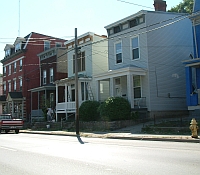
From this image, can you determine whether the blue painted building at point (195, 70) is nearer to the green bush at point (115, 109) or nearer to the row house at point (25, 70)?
the green bush at point (115, 109)

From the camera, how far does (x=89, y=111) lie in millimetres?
25828

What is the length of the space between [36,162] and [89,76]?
2153cm

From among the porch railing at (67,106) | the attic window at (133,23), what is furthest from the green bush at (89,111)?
the attic window at (133,23)

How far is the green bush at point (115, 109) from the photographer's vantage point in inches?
893

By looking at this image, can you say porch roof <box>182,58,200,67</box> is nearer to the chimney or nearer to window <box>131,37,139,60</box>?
window <box>131,37,139,60</box>

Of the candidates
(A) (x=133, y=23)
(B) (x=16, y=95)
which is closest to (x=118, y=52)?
(A) (x=133, y=23)

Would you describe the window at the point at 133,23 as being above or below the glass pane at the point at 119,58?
above

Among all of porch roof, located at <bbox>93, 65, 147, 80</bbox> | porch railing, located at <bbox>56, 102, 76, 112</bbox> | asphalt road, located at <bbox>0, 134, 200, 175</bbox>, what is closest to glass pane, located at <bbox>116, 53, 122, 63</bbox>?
porch roof, located at <bbox>93, 65, 147, 80</bbox>

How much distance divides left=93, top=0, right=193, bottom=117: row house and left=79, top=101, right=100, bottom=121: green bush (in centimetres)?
181

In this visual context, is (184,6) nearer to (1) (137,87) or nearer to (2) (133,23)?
(2) (133,23)

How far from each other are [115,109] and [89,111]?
149 inches

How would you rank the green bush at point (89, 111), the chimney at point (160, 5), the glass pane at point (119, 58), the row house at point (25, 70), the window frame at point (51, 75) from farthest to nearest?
the row house at point (25, 70) → the window frame at point (51, 75) → the chimney at point (160, 5) → the glass pane at point (119, 58) → the green bush at point (89, 111)

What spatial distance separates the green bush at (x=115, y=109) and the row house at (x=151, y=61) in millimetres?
1044

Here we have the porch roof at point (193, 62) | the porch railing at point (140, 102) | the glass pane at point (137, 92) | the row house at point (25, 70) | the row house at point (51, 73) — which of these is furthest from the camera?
the row house at point (25, 70)
